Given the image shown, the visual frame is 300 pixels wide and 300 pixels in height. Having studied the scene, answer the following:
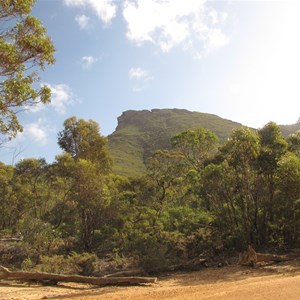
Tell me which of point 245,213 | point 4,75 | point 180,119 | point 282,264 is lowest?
point 282,264

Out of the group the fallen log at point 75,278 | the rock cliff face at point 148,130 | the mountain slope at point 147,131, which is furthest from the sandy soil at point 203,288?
the mountain slope at point 147,131

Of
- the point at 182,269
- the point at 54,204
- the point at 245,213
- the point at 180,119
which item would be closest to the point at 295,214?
the point at 245,213

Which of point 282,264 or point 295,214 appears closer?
point 282,264

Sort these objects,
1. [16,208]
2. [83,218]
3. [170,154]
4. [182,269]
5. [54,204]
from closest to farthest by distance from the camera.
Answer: [182,269], [83,218], [54,204], [170,154], [16,208]

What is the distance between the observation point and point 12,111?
9680 mm

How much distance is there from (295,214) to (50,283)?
10.5 metres

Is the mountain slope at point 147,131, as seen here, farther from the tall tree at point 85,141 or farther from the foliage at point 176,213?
the foliage at point 176,213

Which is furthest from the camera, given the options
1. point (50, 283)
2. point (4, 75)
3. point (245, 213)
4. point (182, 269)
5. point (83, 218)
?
point (83, 218)

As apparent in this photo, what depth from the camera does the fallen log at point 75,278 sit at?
11969 mm

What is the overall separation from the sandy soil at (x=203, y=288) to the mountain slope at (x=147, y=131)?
164ft

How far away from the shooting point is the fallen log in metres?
12.0

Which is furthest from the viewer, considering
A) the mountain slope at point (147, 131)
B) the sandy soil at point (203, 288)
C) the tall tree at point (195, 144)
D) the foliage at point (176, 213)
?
the mountain slope at point (147, 131)

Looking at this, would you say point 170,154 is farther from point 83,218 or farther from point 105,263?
point 105,263

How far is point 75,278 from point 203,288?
506 cm
